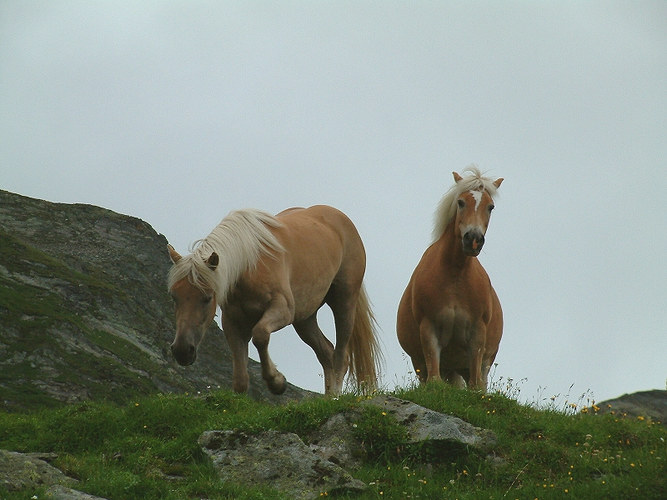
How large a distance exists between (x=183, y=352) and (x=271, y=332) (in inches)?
42.3

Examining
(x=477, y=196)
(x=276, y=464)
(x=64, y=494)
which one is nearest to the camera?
(x=64, y=494)

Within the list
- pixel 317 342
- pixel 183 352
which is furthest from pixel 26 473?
pixel 317 342

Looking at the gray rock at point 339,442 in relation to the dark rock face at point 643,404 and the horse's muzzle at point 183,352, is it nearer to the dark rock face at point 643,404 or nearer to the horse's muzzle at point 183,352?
the horse's muzzle at point 183,352

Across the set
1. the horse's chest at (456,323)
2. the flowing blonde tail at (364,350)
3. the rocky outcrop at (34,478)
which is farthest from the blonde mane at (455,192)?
the rocky outcrop at (34,478)

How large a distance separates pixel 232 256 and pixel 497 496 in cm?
449

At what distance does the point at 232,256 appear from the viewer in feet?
34.9

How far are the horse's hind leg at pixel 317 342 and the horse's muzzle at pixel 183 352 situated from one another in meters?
3.09

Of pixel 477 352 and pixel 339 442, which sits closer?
pixel 339 442

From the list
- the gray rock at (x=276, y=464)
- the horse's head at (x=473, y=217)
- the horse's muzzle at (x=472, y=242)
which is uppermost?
the horse's head at (x=473, y=217)

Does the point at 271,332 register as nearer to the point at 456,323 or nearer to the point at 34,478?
the point at 456,323

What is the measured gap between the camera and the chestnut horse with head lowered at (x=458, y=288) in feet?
37.1

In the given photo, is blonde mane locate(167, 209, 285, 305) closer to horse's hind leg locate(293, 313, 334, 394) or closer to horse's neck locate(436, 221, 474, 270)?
horse's hind leg locate(293, 313, 334, 394)

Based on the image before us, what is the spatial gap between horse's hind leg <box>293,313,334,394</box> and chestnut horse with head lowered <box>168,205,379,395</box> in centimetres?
1

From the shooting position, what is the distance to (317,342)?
1320cm
